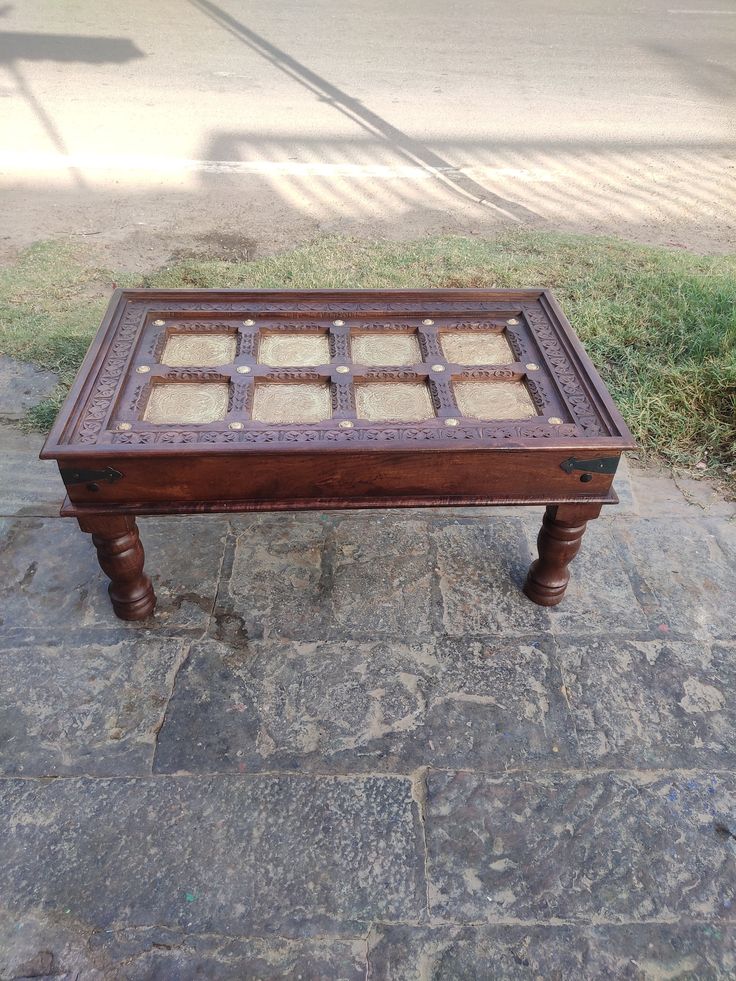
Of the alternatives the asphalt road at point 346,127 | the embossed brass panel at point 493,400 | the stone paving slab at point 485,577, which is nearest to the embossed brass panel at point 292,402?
the embossed brass panel at point 493,400

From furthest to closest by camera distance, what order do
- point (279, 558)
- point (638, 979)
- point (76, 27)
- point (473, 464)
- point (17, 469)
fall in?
point (76, 27), point (17, 469), point (279, 558), point (473, 464), point (638, 979)

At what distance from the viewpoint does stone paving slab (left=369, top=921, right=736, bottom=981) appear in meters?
1.48

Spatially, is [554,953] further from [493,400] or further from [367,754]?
[493,400]

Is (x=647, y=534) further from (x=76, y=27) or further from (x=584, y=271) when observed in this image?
(x=76, y=27)

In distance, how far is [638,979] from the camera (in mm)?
1477

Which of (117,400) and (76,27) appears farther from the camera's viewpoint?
(76,27)

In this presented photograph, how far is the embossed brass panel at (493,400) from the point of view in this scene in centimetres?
192

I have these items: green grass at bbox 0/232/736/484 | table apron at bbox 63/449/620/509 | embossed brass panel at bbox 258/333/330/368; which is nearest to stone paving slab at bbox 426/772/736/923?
table apron at bbox 63/449/620/509

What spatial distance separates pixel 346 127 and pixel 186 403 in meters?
4.82

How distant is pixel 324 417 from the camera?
6.20 ft

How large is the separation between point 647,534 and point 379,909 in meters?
1.61

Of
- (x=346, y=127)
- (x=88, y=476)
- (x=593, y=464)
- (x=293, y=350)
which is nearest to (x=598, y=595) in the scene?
(x=593, y=464)

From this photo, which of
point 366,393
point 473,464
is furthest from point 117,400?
point 473,464

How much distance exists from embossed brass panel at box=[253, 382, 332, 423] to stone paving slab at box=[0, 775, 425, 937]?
95 centimetres
